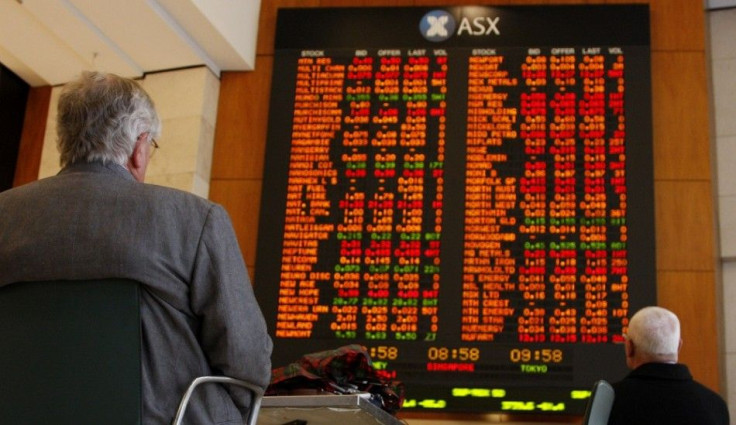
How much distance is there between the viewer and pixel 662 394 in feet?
10.3

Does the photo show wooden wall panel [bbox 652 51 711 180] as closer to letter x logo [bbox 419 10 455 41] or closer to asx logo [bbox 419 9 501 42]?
asx logo [bbox 419 9 501 42]

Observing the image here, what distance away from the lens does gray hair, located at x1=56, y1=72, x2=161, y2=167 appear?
200cm

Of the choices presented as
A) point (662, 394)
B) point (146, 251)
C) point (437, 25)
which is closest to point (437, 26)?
point (437, 25)

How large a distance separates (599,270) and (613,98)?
94cm

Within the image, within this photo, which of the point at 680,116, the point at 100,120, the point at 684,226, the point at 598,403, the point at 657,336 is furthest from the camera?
the point at 680,116

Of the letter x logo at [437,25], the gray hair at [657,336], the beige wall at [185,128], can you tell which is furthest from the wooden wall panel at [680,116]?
the beige wall at [185,128]

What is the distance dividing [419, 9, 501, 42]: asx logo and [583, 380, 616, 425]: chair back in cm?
292

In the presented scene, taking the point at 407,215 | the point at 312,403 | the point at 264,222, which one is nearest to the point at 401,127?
the point at 407,215

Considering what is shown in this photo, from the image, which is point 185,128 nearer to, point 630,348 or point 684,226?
point 684,226

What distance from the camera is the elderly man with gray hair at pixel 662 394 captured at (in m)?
3.05

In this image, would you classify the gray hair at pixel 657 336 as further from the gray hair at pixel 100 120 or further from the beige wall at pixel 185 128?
the beige wall at pixel 185 128

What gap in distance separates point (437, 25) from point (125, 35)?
Answer: 1694mm

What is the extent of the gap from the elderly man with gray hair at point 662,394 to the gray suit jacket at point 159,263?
1548 millimetres

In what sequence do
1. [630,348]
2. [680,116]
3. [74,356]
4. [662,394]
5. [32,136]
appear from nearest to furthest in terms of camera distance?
[74,356] → [662,394] → [630,348] → [680,116] → [32,136]
